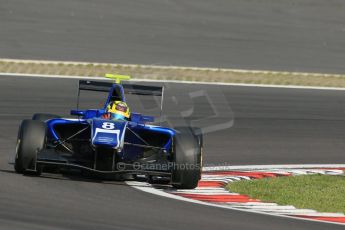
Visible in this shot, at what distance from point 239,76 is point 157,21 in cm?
576

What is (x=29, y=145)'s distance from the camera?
1159 centimetres

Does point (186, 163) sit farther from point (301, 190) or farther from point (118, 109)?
point (301, 190)

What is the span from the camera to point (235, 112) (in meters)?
19.2

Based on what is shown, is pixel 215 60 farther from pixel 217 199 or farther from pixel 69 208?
pixel 69 208

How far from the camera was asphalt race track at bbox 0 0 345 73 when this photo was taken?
80.2ft

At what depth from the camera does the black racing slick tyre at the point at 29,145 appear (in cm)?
1155

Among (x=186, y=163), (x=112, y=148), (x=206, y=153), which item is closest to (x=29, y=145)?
(x=112, y=148)

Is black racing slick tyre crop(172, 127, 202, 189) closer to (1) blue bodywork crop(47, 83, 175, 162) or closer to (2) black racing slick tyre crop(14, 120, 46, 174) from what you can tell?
(1) blue bodywork crop(47, 83, 175, 162)

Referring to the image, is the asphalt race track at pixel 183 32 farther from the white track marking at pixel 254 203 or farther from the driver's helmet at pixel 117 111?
the driver's helmet at pixel 117 111

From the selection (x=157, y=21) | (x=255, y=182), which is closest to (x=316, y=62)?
(x=157, y=21)

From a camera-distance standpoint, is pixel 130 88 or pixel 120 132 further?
pixel 130 88

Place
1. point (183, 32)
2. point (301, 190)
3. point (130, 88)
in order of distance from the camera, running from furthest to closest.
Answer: point (183, 32)
point (130, 88)
point (301, 190)

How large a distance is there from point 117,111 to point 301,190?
247cm

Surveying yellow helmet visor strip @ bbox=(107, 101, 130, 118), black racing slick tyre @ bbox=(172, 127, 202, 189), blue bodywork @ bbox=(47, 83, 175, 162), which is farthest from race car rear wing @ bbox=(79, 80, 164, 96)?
black racing slick tyre @ bbox=(172, 127, 202, 189)
